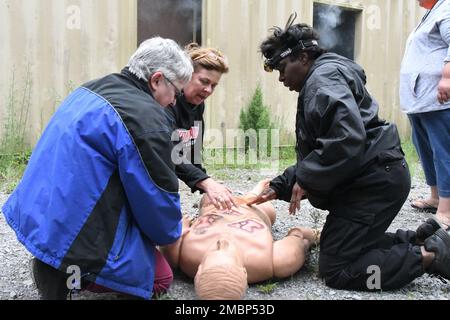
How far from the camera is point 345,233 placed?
2543 mm

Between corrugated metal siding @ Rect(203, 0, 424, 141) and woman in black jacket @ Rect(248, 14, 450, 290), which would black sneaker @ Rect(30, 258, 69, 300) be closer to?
woman in black jacket @ Rect(248, 14, 450, 290)

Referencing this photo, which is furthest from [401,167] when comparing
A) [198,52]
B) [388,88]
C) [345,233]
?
[388,88]

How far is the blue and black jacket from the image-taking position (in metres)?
1.97

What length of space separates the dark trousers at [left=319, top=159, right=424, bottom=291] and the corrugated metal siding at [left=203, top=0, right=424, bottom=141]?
4.57 metres

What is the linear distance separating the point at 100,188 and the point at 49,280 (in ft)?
1.52

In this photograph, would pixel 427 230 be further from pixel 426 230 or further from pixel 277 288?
pixel 277 288

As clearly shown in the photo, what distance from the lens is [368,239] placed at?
2.57 m

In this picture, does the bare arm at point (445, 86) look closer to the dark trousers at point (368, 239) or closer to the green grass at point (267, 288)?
the dark trousers at point (368, 239)

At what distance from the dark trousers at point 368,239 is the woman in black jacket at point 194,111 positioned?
2.30ft

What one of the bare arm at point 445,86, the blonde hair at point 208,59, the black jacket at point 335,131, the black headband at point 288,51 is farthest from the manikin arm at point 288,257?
the bare arm at point 445,86

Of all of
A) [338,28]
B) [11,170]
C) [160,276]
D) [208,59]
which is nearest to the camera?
[160,276]

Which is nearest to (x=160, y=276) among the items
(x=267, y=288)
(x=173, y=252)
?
(x=173, y=252)

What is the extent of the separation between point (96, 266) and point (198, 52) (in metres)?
1.70

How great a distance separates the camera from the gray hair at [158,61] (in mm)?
2271
